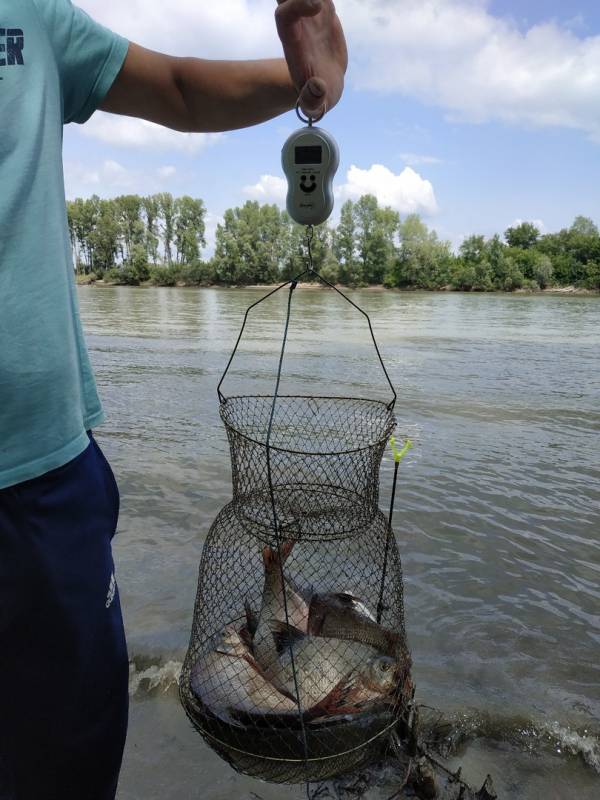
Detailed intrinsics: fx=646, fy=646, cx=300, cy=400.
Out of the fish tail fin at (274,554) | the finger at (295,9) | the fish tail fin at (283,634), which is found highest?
the finger at (295,9)

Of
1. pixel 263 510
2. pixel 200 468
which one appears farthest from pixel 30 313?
pixel 200 468

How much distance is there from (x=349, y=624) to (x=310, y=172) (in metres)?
2.10

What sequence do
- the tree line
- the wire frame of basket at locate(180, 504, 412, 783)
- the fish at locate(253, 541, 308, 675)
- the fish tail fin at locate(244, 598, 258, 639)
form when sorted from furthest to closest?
the tree line → the fish tail fin at locate(244, 598, 258, 639) → the fish at locate(253, 541, 308, 675) → the wire frame of basket at locate(180, 504, 412, 783)

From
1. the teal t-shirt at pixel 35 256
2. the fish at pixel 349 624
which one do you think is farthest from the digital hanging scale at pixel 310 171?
the fish at pixel 349 624

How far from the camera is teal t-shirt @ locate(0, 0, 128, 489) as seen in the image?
167 centimetres

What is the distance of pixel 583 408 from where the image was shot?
1175cm

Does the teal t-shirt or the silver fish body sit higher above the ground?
the teal t-shirt

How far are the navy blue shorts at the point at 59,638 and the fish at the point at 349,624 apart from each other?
1.36 metres

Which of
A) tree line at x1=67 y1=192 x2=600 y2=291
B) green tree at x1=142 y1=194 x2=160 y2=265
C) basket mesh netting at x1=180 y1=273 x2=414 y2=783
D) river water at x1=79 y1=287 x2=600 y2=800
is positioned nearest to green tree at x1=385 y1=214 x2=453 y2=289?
tree line at x1=67 y1=192 x2=600 y2=291

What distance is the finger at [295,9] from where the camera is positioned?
6.04 ft

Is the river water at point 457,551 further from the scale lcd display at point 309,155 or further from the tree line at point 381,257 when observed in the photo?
the tree line at point 381,257

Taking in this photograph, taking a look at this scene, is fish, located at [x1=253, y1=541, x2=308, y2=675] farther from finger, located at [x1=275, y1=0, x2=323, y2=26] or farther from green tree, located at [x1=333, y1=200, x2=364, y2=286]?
green tree, located at [x1=333, y1=200, x2=364, y2=286]

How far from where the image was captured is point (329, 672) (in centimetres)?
290

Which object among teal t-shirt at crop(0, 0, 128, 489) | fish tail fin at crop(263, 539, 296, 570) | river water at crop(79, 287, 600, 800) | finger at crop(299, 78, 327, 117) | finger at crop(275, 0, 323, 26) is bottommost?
river water at crop(79, 287, 600, 800)
